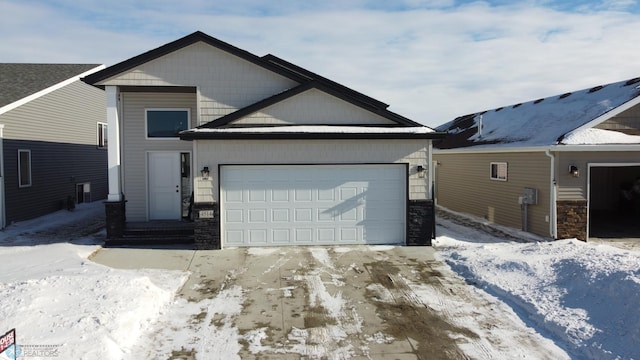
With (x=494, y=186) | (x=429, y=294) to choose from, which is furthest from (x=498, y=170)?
(x=429, y=294)

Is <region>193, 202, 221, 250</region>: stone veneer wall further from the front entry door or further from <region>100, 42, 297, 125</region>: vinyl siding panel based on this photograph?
the front entry door

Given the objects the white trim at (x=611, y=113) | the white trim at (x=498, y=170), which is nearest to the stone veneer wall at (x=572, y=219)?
the white trim at (x=611, y=113)

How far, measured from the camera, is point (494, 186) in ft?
49.1

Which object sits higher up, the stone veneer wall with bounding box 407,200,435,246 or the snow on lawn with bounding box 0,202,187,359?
the stone veneer wall with bounding box 407,200,435,246

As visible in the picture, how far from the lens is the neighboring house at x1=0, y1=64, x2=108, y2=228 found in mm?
14289

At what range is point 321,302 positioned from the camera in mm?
7113

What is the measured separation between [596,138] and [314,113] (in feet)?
24.7

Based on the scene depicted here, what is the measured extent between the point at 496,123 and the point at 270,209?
10.9 m

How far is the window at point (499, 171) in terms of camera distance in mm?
14336

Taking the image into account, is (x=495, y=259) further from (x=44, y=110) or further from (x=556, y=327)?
(x=44, y=110)

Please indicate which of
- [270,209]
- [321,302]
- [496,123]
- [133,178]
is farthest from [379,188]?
[496,123]

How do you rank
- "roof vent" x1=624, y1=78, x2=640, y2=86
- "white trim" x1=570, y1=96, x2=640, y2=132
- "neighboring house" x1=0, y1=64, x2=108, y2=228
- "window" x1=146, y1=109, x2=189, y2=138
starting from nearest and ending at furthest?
"white trim" x1=570, y1=96, x2=640, y2=132
"window" x1=146, y1=109, x2=189, y2=138
"roof vent" x1=624, y1=78, x2=640, y2=86
"neighboring house" x1=0, y1=64, x2=108, y2=228

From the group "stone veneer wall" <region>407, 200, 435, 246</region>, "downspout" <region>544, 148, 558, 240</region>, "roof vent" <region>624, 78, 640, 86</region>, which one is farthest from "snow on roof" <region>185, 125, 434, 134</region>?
"roof vent" <region>624, 78, 640, 86</region>

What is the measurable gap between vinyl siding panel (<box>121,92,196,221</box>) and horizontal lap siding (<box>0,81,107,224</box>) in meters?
4.45
